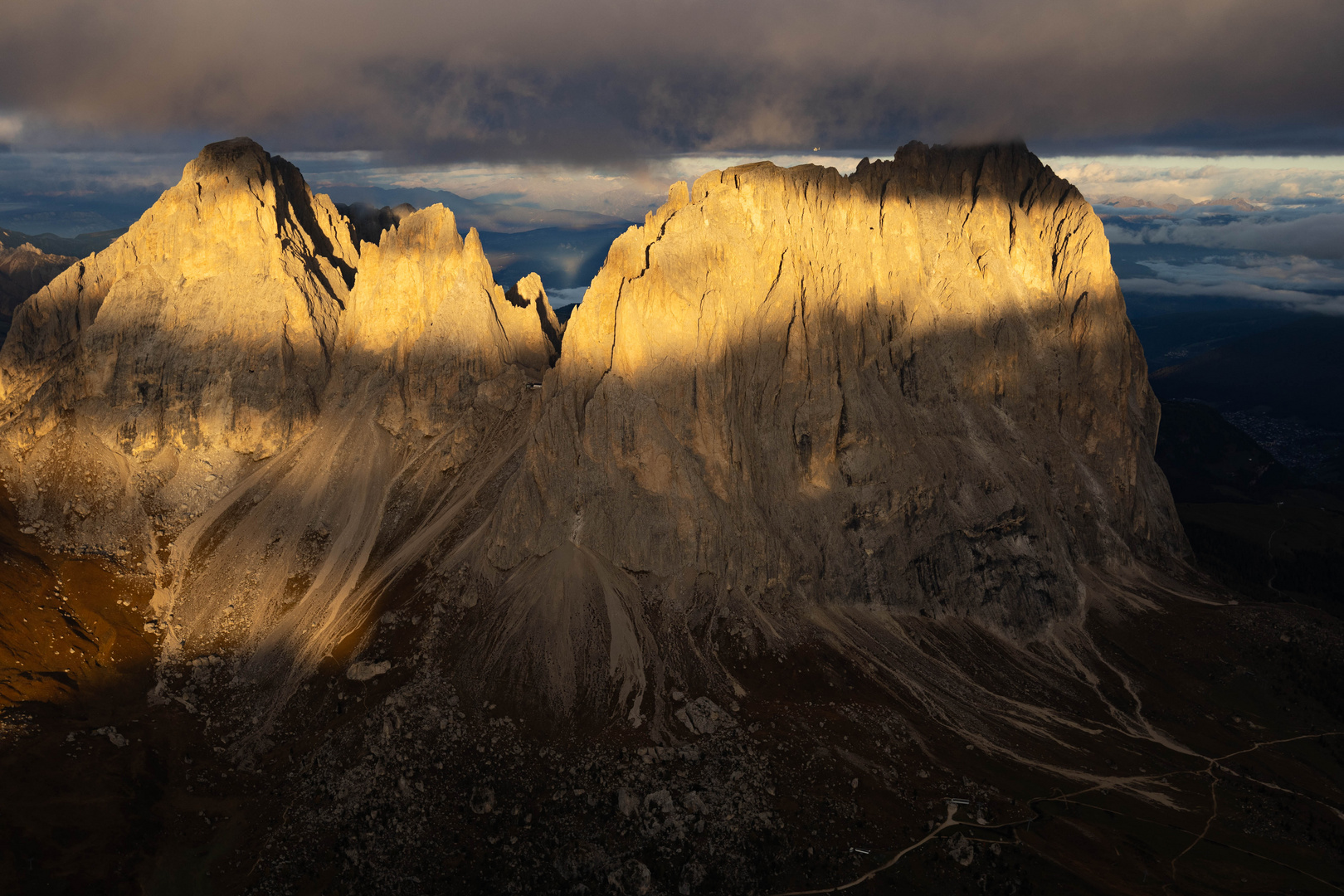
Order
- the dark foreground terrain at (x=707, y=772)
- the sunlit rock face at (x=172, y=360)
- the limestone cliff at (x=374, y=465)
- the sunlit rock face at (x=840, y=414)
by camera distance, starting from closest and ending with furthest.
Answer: the dark foreground terrain at (x=707, y=772) < the limestone cliff at (x=374, y=465) < the sunlit rock face at (x=840, y=414) < the sunlit rock face at (x=172, y=360)

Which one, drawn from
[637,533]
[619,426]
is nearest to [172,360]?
[619,426]

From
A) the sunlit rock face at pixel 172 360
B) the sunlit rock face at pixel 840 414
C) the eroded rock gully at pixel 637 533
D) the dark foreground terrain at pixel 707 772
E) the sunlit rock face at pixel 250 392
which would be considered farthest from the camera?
the sunlit rock face at pixel 172 360

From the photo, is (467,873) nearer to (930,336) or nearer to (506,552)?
(506,552)

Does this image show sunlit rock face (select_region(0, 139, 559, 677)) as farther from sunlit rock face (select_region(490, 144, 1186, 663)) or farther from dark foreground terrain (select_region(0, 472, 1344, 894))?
sunlit rock face (select_region(490, 144, 1186, 663))

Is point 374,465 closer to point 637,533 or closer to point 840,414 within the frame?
point 637,533

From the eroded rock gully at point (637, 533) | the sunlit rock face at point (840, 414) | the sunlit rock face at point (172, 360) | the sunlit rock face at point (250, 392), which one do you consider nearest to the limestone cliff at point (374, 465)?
the sunlit rock face at point (250, 392)

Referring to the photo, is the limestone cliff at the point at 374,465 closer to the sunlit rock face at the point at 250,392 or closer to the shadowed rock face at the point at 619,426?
the sunlit rock face at the point at 250,392

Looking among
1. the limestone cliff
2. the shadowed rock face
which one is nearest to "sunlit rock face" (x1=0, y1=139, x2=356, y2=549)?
the shadowed rock face
